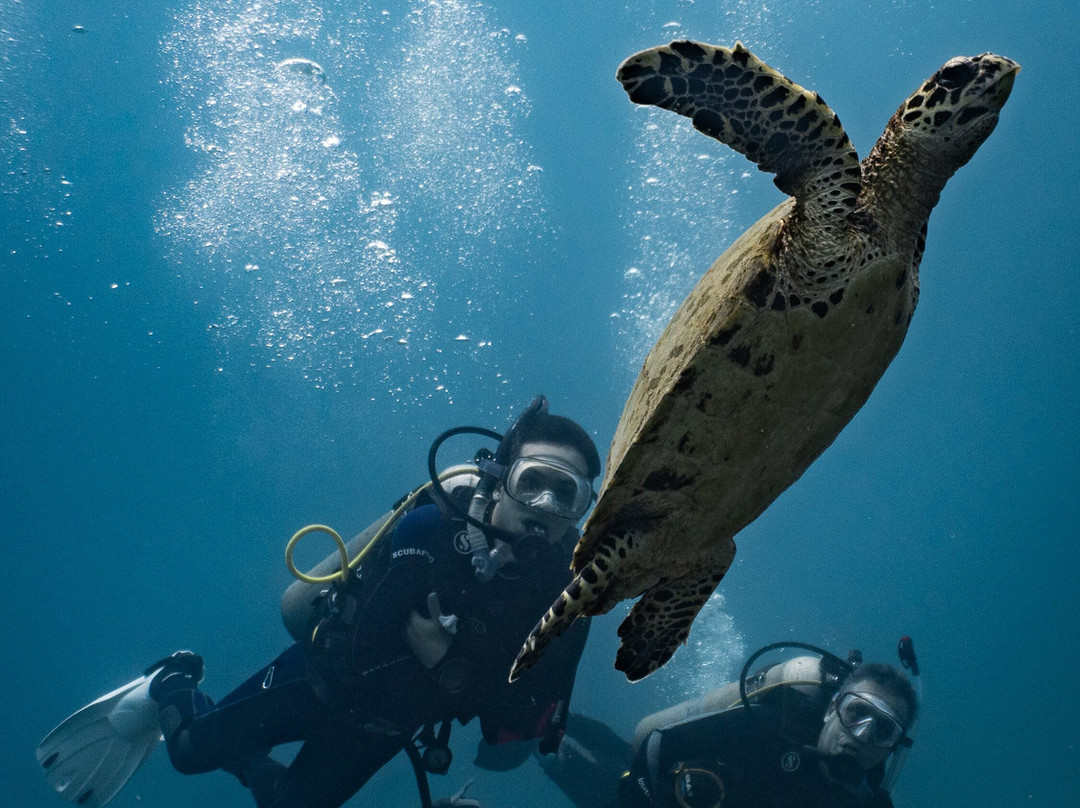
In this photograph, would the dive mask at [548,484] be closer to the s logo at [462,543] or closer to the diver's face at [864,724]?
the s logo at [462,543]

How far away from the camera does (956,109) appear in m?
1.72

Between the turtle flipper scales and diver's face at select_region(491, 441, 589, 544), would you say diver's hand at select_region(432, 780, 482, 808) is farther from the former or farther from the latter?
the turtle flipper scales

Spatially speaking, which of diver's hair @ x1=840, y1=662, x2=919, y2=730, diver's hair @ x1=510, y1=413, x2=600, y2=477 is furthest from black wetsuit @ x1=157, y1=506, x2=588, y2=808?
diver's hair @ x1=840, y1=662, x2=919, y2=730

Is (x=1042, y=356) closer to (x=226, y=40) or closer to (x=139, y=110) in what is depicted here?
(x=226, y=40)

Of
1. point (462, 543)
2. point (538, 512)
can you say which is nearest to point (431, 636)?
point (462, 543)

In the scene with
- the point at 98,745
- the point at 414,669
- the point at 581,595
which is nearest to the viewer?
the point at 581,595

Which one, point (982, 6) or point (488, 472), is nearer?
point (488, 472)

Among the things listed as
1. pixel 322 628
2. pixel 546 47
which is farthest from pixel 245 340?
pixel 322 628

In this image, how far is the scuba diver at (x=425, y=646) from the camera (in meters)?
4.00

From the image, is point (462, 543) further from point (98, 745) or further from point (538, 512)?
point (98, 745)

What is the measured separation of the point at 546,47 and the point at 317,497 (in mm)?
35127

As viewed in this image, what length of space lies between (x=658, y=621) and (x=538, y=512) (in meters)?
1.98

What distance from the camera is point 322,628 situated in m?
4.50

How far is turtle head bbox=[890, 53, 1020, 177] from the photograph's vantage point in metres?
1.68
